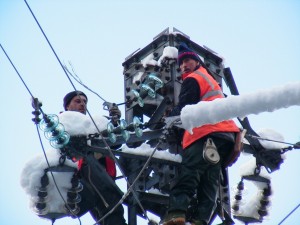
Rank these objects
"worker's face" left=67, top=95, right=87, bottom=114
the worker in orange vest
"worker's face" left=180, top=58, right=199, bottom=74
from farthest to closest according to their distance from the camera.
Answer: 1. "worker's face" left=67, top=95, right=87, bottom=114
2. "worker's face" left=180, top=58, right=199, bottom=74
3. the worker in orange vest

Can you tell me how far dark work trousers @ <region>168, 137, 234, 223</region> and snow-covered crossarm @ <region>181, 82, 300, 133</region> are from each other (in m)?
0.43

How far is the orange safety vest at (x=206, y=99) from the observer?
27.9 feet

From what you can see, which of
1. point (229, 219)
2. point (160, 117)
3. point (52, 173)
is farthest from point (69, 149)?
point (229, 219)

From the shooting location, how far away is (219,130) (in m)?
8.52

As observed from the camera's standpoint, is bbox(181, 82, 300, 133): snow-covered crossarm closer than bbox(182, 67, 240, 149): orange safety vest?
Yes

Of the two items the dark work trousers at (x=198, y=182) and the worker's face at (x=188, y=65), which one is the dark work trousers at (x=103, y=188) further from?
the worker's face at (x=188, y=65)

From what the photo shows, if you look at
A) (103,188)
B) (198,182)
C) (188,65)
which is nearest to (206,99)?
(188,65)

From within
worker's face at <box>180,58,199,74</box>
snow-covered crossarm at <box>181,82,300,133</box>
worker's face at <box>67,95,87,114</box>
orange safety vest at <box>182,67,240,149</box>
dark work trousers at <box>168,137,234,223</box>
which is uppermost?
worker's face at <box>67,95,87,114</box>

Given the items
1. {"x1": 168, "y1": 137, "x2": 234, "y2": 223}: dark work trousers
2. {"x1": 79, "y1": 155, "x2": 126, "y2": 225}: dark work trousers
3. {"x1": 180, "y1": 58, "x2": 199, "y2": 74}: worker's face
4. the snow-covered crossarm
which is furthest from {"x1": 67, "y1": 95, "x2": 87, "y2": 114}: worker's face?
the snow-covered crossarm

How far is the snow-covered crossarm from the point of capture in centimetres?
727

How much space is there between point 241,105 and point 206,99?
3.94 feet

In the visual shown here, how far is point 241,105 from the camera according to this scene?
7598 millimetres

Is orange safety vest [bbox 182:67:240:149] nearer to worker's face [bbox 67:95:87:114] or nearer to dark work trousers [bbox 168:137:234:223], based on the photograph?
dark work trousers [bbox 168:137:234:223]

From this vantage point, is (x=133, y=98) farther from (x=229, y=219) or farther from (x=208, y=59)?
(x=229, y=219)
